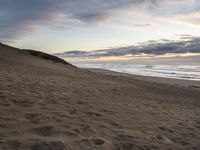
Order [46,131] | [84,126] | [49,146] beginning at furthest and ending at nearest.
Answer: [84,126], [46,131], [49,146]

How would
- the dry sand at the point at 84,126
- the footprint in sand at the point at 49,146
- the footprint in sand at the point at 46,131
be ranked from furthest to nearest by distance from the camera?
the footprint in sand at the point at 46,131
the dry sand at the point at 84,126
the footprint in sand at the point at 49,146

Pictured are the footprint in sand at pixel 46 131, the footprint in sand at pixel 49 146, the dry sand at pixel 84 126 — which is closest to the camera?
the footprint in sand at pixel 49 146

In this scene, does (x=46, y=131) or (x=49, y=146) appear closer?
(x=49, y=146)

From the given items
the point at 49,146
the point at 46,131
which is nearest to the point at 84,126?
the point at 46,131

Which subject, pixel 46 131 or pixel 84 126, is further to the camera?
pixel 84 126

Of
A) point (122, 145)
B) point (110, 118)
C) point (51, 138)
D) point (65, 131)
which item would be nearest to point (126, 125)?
point (110, 118)

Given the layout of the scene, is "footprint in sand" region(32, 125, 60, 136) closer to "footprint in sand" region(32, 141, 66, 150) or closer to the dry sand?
the dry sand

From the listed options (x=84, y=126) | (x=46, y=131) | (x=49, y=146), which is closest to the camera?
(x=49, y=146)

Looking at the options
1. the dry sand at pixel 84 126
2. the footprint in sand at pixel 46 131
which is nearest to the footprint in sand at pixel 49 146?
the dry sand at pixel 84 126

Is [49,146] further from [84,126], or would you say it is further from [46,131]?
[84,126]

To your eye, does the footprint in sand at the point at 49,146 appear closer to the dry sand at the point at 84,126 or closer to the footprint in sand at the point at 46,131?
the dry sand at the point at 84,126

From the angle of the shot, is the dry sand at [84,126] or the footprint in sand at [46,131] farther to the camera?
the footprint in sand at [46,131]

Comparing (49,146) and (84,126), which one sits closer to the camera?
(49,146)

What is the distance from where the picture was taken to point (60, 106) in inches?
268
